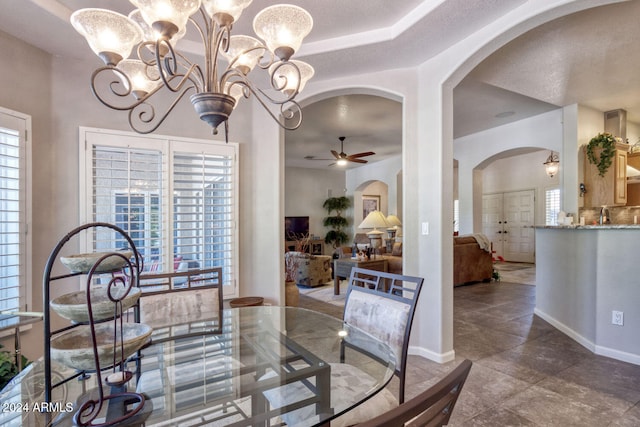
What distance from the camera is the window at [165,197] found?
282 centimetres

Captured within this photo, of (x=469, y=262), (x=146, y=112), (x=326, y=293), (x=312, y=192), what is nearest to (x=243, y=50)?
(x=146, y=112)

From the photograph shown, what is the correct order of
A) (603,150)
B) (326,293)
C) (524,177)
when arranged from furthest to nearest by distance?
(524,177), (326,293), (603,150)

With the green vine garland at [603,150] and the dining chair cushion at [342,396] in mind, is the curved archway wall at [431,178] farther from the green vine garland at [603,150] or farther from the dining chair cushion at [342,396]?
the green vine garland at [603,150]

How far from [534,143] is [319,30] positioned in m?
4.70

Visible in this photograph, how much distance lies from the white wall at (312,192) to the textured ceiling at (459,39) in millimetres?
5124

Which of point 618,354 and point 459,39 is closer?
point 459,39

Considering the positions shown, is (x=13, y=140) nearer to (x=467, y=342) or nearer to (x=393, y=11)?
(x=393, y=11)

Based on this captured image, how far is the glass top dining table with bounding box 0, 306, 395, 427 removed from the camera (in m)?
1.14

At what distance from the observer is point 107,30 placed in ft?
4.66

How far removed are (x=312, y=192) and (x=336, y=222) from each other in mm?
1207

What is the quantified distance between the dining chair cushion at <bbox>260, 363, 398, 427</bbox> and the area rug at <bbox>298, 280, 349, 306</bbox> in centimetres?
337

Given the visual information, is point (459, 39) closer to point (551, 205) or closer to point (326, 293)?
point (326, 293)

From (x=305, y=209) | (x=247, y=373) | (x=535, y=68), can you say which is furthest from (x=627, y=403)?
(x=305, y=209)

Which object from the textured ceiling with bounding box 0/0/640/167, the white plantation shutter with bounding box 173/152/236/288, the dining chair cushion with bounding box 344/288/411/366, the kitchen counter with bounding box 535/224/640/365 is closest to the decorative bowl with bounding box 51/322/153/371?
the dining chair cushion with bounding box 344/288/411/366
